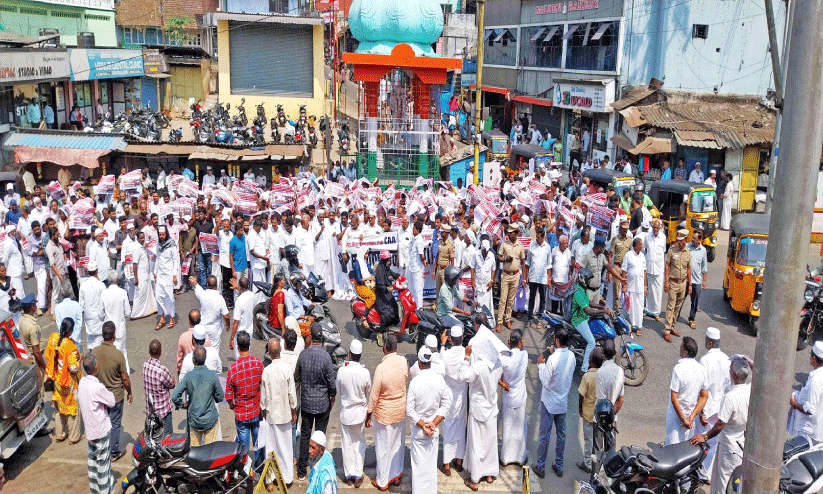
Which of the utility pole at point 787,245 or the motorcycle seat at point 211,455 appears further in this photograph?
the motorcycle seat at point 211,455

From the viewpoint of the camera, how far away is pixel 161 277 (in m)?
12.3

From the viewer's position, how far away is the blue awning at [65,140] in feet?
71.5

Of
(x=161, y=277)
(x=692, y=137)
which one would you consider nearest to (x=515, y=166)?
(x=692, y=137)

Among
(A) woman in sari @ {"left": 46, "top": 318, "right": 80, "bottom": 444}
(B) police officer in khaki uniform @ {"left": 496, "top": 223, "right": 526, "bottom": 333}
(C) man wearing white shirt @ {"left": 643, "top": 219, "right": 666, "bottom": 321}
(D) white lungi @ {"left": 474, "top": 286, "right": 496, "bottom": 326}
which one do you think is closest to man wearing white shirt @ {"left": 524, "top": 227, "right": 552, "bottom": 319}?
(B) police officer in khaki uniform @ {"left": 496, "top": 223, "right": 526, "bottom": 333}

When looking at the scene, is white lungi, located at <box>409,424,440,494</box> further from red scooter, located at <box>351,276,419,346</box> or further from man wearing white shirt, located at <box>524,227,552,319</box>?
man wearing white shirt, located at <box>524,227,552,319</box>

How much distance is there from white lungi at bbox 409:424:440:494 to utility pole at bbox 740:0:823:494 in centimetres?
336

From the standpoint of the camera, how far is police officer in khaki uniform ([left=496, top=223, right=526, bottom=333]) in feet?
39.6

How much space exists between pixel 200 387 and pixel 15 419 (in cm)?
215

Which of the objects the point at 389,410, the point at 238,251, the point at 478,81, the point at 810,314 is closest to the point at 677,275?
the point at 810,314

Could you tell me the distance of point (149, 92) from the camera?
37.8 m

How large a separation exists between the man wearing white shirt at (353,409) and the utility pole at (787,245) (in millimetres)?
3865

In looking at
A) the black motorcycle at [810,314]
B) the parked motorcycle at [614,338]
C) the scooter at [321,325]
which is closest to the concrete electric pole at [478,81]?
the scooter at [321,325]

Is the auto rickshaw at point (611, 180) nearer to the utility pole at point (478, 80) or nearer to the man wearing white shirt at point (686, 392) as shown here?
the utility pole at point (478, 80)

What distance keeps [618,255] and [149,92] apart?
103ft
